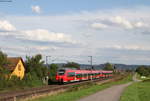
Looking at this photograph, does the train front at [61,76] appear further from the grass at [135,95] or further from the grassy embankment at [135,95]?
the grass at [135,95]

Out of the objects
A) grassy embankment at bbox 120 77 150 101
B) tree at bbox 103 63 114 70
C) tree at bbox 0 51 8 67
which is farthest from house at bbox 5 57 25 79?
tree at bbox 103 63 114 70

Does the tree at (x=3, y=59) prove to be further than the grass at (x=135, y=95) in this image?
Yes

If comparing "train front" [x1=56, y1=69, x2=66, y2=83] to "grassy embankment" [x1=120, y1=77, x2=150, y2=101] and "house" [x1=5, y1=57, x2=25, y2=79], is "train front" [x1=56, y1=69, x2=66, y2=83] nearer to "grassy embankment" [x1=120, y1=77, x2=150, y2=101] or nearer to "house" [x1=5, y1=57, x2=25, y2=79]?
"house" [x1=5, y1=57, x2=25, y2=79]

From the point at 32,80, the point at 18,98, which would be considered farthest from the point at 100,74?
the point at 18,98

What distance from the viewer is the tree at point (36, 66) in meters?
65.9

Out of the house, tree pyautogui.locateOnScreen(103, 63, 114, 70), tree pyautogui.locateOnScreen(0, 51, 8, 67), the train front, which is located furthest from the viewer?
tree pyautogui.locateOnScreen(103, 63, 114, 70)

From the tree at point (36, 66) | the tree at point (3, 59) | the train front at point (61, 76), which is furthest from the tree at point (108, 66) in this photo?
the tree at point (3, 59)

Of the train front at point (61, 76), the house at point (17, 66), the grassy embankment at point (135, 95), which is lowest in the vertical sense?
the grassy embankment at point (135, 95)

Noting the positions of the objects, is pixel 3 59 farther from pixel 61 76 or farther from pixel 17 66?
pixel 17 66

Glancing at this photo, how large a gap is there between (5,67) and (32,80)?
20.1 ft

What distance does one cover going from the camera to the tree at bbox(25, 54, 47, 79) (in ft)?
216

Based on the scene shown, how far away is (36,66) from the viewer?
219 ft

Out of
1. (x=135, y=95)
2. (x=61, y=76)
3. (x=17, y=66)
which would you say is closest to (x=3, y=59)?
(x=61, y=76)

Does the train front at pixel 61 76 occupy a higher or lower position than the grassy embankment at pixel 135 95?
higher
